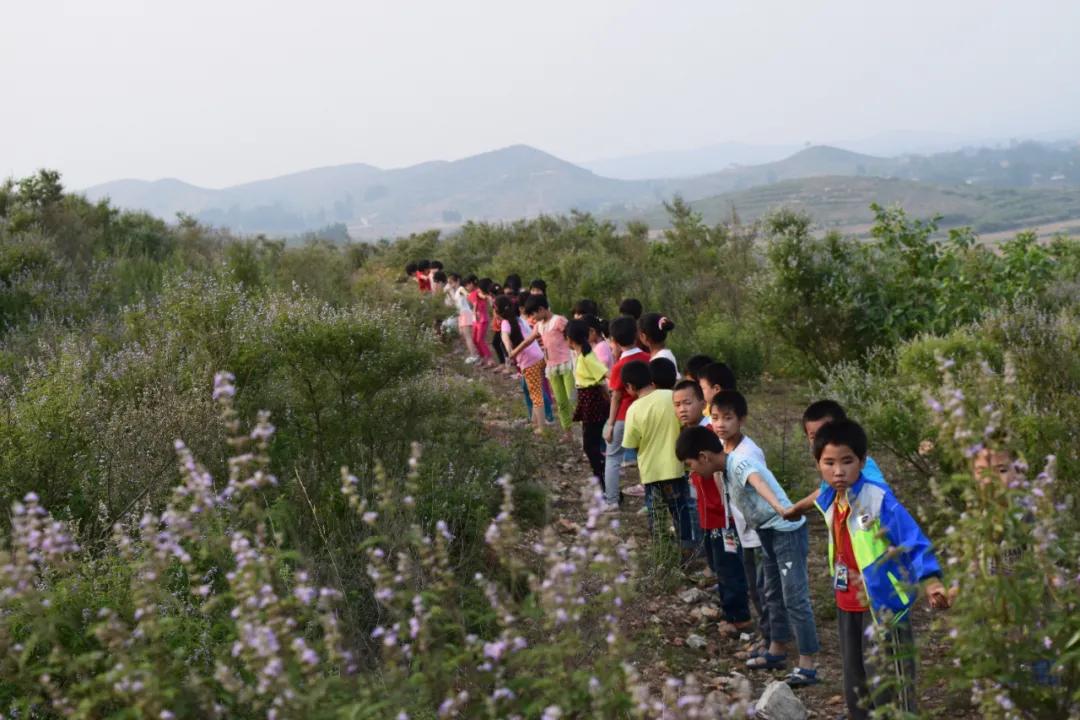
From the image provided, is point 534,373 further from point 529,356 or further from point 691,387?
point 691,387

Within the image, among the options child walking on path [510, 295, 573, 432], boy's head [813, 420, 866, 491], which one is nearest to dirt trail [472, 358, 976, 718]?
boy's head [813, 420, 866, 491]

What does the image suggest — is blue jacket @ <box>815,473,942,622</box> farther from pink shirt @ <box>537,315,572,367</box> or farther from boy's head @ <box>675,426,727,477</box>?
pink shirt @ <box>537,315,572,367</box>

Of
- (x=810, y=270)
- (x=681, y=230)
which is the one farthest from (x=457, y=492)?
(x=681, y=230)

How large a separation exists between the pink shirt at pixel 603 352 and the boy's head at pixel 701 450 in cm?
331

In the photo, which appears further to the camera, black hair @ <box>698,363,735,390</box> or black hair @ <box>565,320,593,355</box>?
black hair @ <box>565,320,593,355</box>

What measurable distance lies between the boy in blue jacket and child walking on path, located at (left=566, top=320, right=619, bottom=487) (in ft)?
14.5

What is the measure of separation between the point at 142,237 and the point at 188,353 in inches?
652

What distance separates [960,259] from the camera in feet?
43.7

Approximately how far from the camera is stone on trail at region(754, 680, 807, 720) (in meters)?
4.79

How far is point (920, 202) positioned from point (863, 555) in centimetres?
16509

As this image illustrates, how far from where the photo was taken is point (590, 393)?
29.0ft

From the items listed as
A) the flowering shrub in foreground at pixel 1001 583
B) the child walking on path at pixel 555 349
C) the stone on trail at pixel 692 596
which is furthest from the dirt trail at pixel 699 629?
the child walking on path at pixel 555 349

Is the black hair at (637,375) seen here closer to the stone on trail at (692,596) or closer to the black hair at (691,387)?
the black hair at (691,387)

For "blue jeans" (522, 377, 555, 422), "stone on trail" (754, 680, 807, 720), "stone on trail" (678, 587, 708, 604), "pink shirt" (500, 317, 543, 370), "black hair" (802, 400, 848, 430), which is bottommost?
"stone on trail" (678, 587, 708, 604)
